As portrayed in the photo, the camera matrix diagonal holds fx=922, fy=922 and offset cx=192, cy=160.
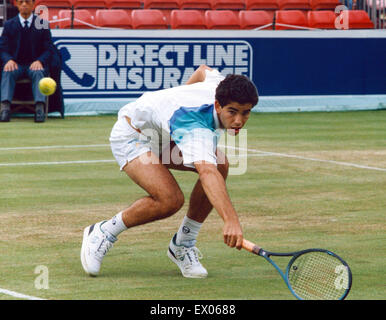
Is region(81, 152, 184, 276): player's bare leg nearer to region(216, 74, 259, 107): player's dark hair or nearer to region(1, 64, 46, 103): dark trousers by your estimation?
region(216, 74, 259, 107): player's dark hair

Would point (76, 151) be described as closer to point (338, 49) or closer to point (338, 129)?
point (338, 129)

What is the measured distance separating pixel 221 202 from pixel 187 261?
114cm

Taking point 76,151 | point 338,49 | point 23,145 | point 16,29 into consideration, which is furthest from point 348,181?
point 338,49

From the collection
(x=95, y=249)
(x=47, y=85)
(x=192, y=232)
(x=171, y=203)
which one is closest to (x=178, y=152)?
(x=171, y=203)

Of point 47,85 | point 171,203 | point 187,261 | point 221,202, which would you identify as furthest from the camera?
point 47,85

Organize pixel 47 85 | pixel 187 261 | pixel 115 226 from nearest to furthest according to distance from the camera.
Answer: pixel 115 226 → pixel 187 261 → pixel 47 85

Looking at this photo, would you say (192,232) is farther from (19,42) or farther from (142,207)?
(19,42)

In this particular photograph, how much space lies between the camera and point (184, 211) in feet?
29.2

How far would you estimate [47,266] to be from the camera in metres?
6.57

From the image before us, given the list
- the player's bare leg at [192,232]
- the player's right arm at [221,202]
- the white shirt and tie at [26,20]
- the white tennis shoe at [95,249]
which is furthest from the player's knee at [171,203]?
the white shirt and tie at [26,20]

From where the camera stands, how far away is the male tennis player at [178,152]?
554 centimetres
